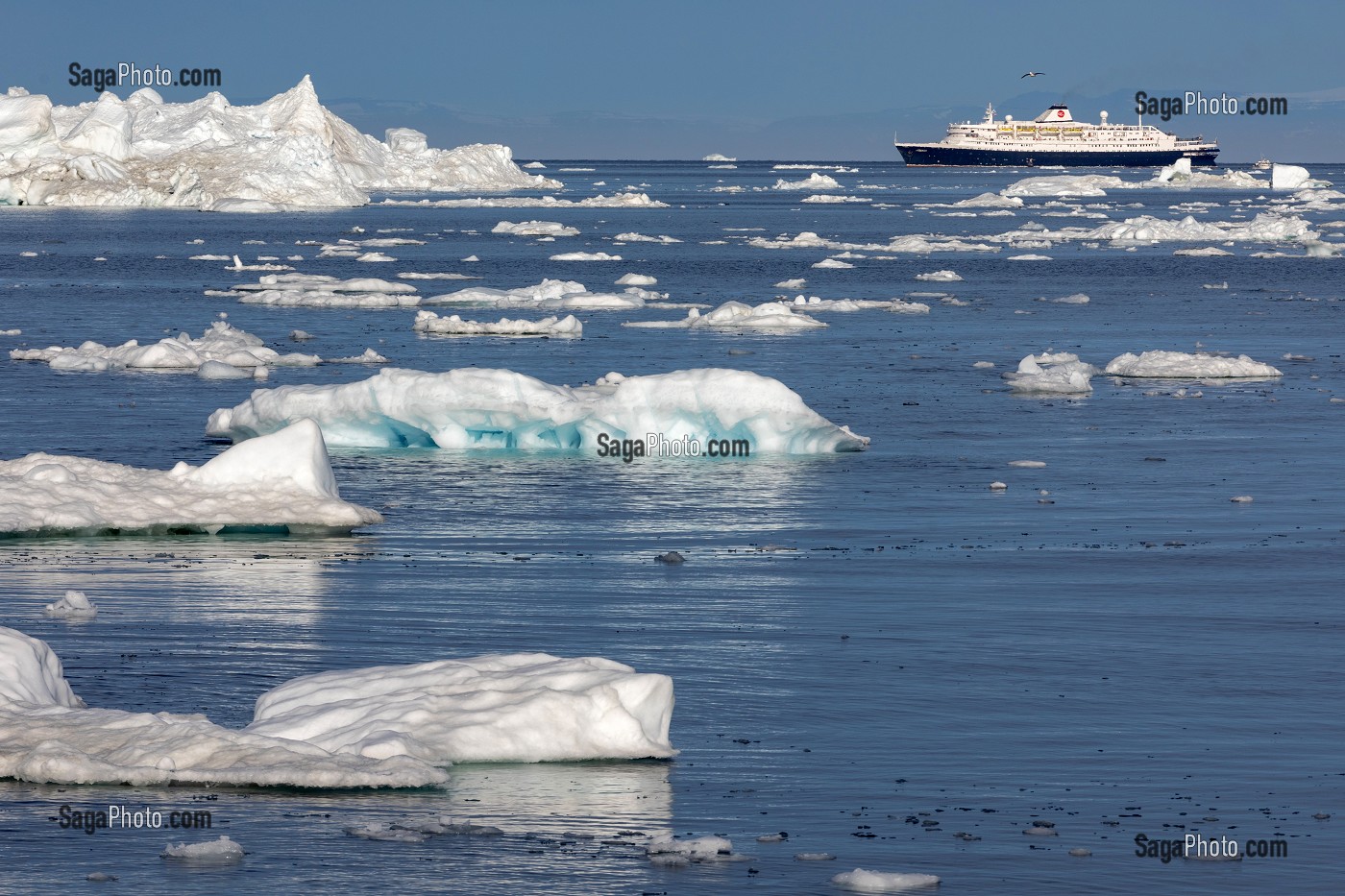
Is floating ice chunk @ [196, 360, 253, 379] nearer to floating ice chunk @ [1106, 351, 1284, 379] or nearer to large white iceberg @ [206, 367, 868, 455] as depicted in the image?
large white iceberg @ [206, 367, 868, 455]

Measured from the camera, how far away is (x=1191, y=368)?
35750 millimetres

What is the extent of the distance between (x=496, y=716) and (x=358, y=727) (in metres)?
0.79

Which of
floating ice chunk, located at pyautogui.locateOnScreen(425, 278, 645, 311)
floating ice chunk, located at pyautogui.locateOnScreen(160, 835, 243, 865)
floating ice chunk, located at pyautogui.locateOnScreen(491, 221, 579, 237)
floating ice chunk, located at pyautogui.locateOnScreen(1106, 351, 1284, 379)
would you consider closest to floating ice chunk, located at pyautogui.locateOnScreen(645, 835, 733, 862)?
floating ice chunk, located at pyautogui.locateOnScreen(160, 835, 243, 865)

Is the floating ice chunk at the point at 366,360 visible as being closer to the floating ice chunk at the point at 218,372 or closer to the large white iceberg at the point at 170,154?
the floating ice chunk at the point at 218,372

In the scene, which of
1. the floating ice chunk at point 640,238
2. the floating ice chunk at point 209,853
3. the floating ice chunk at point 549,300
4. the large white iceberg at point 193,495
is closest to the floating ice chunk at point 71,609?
the large white iceberg at point 193,495

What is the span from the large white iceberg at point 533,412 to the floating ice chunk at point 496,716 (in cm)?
1383

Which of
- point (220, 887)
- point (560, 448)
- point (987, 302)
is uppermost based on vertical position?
point (987, 302)

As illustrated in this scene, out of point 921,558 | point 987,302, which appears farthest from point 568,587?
point 987,302

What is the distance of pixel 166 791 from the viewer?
421 inches

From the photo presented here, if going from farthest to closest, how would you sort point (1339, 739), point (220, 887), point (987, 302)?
1. point (987, 302)
2. point (1339, 739)
3. point (220, 887)

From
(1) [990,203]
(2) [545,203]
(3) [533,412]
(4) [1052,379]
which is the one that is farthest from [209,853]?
(2) [545,203]

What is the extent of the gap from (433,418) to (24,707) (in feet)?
49.3

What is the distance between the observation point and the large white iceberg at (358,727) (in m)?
10.8

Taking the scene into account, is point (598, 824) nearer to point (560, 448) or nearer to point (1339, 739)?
point (1339, 739)
